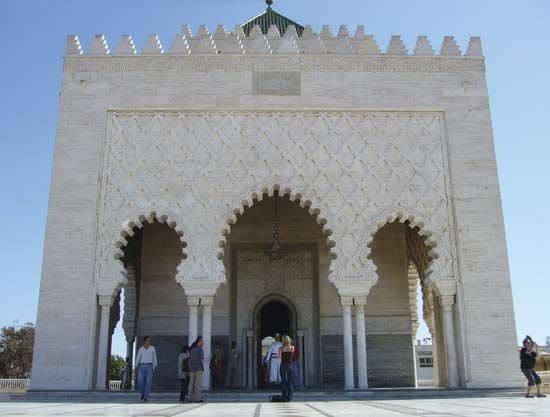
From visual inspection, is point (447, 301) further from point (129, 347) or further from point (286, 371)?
point (129, 347)

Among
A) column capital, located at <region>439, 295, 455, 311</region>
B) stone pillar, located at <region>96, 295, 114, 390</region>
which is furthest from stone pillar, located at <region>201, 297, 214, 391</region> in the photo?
column capital, located at <region>439, 295, 455, 311</region>

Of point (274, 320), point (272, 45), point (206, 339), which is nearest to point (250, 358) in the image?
point (274, 320)

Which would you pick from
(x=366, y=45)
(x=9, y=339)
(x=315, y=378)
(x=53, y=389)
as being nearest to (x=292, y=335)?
(x=315, y=378)

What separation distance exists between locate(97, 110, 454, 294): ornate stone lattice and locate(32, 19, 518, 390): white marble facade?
0.02m

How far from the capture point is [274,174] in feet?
25.4

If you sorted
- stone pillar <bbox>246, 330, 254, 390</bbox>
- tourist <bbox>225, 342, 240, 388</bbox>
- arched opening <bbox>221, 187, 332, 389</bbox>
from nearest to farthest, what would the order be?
tourist <bbox>225, 342, 240, 388</bbox>, stone pillar <bbox>246, 330, 254, 390</bbox>, arched opening <bbox>221, 187, 332, 389</bbox>

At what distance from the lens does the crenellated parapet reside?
27.1 feet

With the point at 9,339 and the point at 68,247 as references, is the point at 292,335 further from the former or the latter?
the point at 9,339

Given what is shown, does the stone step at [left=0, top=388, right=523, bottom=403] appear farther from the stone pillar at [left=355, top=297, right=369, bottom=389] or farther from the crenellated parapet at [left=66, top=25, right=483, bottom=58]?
the crenellated parapet at [left=66, top=25, right=483, bottom=58]

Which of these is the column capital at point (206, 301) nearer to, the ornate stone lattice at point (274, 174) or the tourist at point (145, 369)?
the ornate stone lattice at point (274, 174)

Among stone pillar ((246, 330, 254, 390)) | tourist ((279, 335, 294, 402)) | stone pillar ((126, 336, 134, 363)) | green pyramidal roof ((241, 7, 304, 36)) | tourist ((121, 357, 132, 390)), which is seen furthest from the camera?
green pyramidal roof ((241, 7, 304, 36))

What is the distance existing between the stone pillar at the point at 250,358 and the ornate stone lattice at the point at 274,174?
6.23ft

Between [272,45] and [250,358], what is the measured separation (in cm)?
447

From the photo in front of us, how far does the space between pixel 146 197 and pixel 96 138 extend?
3.51 ft
